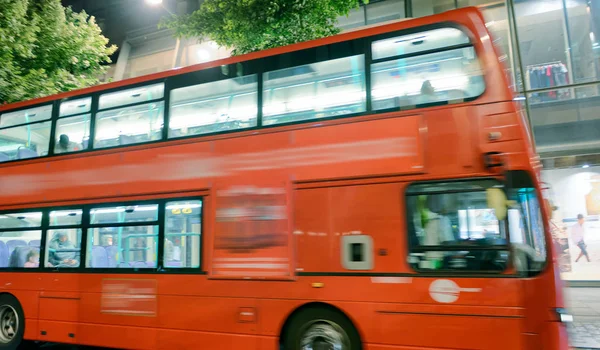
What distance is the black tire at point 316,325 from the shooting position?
4.71 meters

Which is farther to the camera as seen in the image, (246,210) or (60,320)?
(60,320)

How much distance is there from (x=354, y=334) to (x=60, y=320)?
4.76 m

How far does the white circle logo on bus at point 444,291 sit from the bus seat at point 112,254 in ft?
14.8

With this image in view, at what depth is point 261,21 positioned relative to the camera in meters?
8.79

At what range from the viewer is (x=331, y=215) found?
194 inches

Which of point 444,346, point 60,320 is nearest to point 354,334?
point 444,346

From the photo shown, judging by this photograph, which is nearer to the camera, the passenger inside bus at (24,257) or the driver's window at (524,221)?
the driver's window at (524,221)

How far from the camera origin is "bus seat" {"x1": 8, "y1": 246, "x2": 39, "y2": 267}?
23.3ft

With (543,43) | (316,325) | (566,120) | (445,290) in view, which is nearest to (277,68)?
(316,325)

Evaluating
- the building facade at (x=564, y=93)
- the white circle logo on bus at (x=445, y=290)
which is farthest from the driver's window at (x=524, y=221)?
the building facade at (x=564, y=93)

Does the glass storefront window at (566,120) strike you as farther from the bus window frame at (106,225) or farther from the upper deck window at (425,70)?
the bus window frame at (106,225)

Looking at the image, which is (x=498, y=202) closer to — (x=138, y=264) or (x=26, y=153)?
(x=138, y=264)

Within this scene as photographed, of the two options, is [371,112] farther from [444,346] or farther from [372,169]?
[444,346]

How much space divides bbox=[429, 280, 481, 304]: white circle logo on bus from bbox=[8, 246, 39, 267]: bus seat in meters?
6.54
